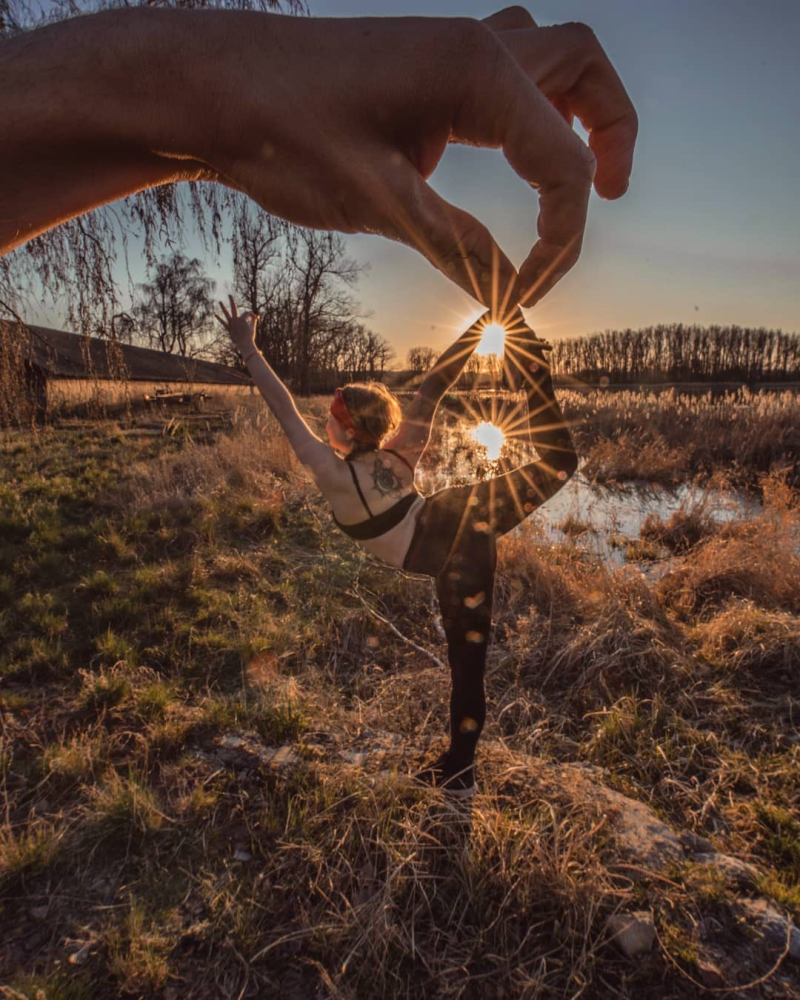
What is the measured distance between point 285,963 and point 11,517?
6297mm

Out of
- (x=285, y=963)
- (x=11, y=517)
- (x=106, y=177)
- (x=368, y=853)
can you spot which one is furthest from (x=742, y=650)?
(x=11, y=517)

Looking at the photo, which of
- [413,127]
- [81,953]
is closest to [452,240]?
[413,127]

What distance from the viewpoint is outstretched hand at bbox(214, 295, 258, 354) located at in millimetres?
2066

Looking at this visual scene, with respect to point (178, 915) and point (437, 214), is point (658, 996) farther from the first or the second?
point (437, 214)

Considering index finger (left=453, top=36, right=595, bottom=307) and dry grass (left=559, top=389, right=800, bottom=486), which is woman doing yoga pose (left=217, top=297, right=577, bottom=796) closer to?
index finger (left=453, top=36, right=595, bottom=307)

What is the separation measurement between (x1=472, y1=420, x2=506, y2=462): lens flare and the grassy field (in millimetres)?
7644

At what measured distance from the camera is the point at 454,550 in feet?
7.09

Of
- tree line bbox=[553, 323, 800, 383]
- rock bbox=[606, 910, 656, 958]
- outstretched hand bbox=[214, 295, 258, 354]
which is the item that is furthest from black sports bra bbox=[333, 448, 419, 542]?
tree line bbox=[553, 323, 800, 383]

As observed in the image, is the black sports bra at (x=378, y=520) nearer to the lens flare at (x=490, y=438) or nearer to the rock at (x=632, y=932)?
the rock at (x=632, y=932)

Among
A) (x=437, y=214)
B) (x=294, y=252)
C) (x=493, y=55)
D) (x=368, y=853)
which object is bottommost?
(x=368, y=853)

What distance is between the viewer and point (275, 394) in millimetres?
2113

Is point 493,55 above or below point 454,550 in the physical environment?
above

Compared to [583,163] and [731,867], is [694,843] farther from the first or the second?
[583,163]

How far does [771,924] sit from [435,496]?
6.48 feet
